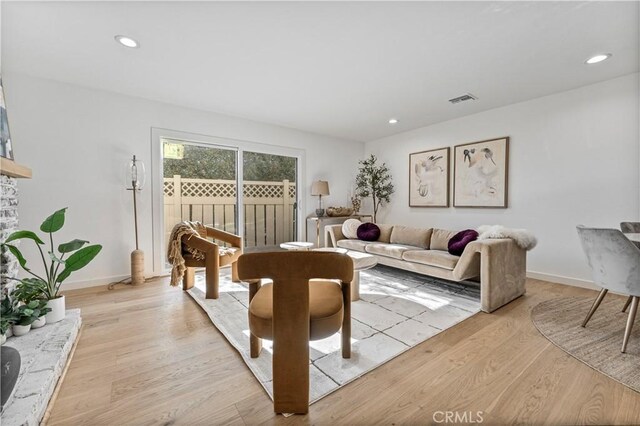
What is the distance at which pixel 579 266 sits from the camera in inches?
123

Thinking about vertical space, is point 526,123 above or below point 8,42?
below

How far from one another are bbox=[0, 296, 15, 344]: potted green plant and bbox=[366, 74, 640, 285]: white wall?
4950mm

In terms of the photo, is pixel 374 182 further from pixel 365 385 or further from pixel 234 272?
pixel 365 385

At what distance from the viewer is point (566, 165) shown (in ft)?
10.5

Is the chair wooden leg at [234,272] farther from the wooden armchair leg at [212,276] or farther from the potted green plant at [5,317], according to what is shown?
the potted green plant at [5,317]

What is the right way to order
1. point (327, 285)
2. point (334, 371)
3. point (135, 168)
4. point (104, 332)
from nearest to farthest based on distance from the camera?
point (334, 371) < point (327, 285) < point (104, 332) < point (135, 168)

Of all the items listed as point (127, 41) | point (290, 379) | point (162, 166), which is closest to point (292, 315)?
point (290, 379)

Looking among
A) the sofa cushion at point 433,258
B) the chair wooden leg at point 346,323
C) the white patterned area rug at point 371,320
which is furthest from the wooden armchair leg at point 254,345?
the sofa cushion at point 433,258

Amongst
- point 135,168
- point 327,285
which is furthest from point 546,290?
point 135,168

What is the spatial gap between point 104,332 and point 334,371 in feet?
6.03

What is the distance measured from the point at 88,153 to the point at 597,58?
541 centimetres

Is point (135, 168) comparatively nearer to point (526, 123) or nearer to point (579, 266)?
point (526, 123)

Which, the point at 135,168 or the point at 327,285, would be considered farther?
the point at 135,168

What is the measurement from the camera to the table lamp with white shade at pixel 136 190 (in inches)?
123
